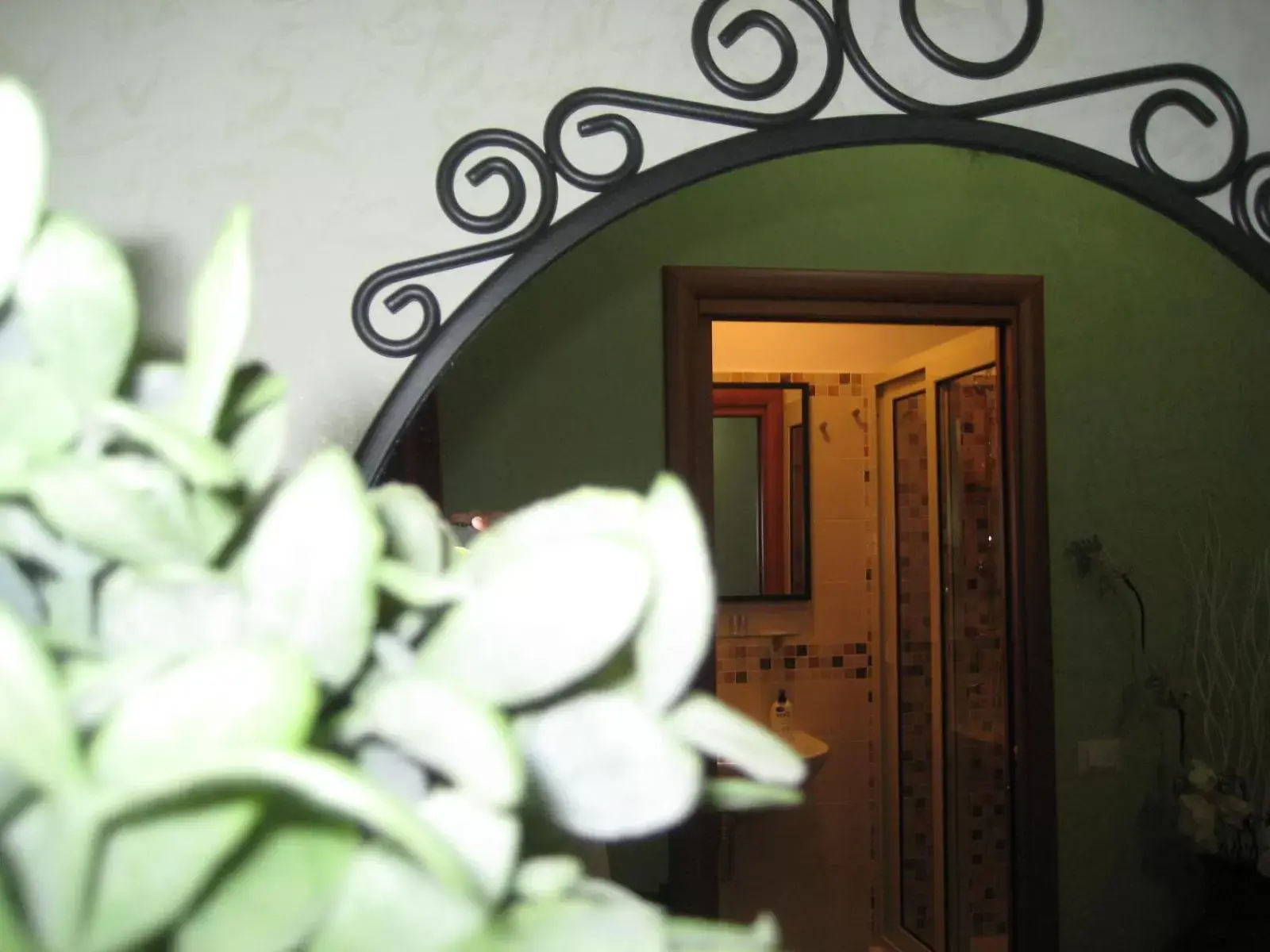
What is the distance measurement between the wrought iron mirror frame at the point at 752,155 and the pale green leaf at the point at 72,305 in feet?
1.24

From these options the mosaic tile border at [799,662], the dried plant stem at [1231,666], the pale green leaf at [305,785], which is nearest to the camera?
the pale green leaf at [305,785]

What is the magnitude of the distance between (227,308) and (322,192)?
0.42 meters

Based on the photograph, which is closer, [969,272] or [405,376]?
[405,376]

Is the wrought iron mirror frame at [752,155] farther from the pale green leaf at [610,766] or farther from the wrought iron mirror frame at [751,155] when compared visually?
the pale green leaf at [610,766]

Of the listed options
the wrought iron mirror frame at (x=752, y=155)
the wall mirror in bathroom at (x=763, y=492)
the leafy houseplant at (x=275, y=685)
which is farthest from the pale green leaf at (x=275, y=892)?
the wall mirror in bathroom at (x=763, y=492)

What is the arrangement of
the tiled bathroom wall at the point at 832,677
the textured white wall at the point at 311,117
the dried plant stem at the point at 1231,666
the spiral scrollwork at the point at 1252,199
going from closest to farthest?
the textured white wall at the point at 311,117 < the spiral scrollwork at the point at 1252,199 < the dried plant stem at the point at 1231,666 < the tiled bathroom wall at the point at 832,677

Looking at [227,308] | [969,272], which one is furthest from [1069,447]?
[227,308]

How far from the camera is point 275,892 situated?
0.42ft

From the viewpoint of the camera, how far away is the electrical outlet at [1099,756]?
1.06 metres

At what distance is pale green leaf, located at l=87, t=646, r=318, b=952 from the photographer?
104mm

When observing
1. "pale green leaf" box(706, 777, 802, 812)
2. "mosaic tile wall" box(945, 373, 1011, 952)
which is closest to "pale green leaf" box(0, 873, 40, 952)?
"pale green leaf" box(706, 777, 802, 812)

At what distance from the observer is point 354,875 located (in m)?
0.13

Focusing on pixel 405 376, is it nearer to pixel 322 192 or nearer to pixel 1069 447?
pixel 322 192

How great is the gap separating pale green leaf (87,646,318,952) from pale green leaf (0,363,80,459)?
2.5 inches
